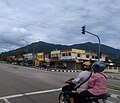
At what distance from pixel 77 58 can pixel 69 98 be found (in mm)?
88028

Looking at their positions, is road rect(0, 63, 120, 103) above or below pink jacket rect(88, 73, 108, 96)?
below

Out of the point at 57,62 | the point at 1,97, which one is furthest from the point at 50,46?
the point at 1,97

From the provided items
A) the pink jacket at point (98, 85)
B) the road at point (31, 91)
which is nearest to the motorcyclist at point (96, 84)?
the pink jacket at point (98, 85)

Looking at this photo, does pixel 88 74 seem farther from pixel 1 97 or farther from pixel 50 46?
pixel 50 46

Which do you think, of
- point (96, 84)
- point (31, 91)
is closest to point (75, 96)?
point (96, 84)

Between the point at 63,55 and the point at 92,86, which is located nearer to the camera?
the point at 92,86

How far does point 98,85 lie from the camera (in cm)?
723

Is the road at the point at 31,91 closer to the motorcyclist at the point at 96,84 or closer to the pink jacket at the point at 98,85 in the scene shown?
the motorcyclist at the point at 96,84

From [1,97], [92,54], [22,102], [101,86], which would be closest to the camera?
[101,86]

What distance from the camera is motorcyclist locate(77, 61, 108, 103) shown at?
720 centimetres

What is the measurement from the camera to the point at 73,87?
8172mm

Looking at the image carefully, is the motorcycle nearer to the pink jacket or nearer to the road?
the pink jacket

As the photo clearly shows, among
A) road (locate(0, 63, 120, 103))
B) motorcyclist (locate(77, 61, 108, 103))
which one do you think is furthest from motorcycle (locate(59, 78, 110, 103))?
road (locate(0, 63, 120, 103))

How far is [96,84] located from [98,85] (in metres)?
0.06
